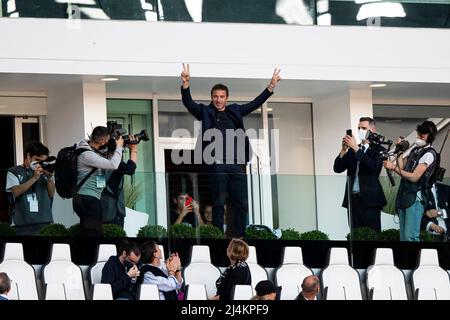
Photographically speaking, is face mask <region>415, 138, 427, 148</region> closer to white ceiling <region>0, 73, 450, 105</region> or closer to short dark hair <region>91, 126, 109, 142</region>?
short dark hair <region>91, 126, 109, 142</region>

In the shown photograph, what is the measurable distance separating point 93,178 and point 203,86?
6.13m

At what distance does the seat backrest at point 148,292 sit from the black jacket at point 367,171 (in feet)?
11.3

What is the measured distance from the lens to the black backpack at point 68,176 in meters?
19.9

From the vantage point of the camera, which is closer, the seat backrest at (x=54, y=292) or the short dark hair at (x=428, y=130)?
the seat backrest at (x=54, y=292)

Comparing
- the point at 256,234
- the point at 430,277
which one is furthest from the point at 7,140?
the point at 430,277

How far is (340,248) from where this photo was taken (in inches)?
830

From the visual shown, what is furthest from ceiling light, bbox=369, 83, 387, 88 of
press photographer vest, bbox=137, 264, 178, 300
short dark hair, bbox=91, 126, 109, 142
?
press photographer vest, bbox=137, 264, 178, 300

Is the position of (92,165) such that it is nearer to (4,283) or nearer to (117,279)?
(117,279)

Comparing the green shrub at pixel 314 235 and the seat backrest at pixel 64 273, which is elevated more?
the green shrub at pixel 314 235

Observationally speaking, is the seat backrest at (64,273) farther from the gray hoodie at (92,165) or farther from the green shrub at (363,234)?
the green shrub at (363,234)

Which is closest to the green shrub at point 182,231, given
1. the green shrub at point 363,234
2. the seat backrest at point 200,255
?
the seat backrest at point 200,255

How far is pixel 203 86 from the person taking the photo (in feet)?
84.5
